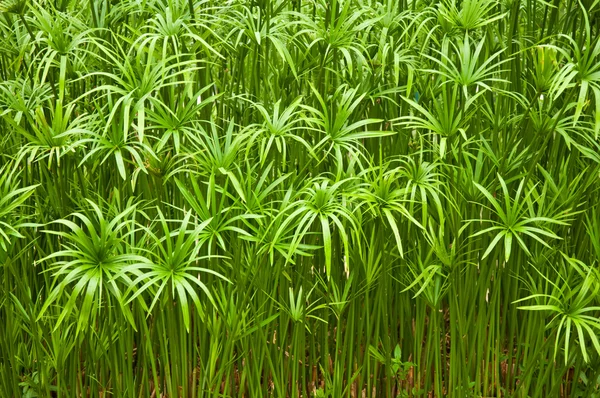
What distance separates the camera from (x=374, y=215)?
188 cm

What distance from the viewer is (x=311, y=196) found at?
2010 millimetres

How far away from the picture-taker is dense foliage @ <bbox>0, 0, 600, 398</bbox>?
199 centimetres

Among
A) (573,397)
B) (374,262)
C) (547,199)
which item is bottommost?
(573,397)

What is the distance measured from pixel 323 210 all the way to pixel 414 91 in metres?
0.63

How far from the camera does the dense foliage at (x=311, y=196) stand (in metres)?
1.99

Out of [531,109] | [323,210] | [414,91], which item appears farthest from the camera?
[414,91]

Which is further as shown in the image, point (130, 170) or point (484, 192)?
point (130, 170)

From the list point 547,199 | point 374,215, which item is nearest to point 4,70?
point 374,215

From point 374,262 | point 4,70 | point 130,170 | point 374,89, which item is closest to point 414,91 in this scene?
point 374,89

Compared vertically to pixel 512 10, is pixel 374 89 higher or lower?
lower

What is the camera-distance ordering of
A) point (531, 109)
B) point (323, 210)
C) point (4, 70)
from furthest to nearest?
1. point (4, 70)
2. point (531, 109)
3. point (323, 210)

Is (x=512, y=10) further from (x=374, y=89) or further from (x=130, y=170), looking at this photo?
(x=130, y=170)

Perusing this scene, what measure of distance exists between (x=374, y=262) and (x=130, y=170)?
730mm

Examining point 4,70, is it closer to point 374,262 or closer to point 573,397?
point 374,262
